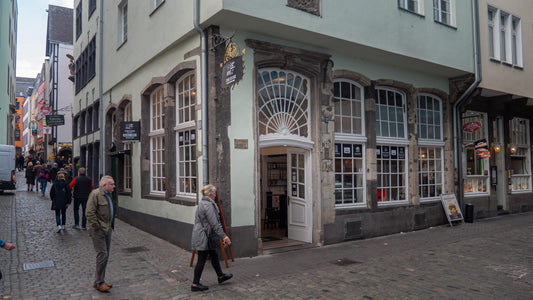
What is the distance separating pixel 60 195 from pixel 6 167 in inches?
420

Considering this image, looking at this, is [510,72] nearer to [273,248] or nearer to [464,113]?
[464,113]

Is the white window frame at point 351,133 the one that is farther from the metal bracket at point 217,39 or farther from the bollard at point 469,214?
the bollard at point 469,214

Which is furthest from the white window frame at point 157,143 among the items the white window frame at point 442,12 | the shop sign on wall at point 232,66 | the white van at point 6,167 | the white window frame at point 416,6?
the white van at point 6,167

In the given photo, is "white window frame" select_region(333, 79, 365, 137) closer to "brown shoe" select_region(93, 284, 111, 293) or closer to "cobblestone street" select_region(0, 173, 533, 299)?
"cobblestone street" select_region(0, 173, 533, 299)

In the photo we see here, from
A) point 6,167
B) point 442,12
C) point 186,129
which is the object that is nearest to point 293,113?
point 186,129

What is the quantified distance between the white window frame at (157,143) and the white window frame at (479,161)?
1003 cm

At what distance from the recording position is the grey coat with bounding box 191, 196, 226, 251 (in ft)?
19.5

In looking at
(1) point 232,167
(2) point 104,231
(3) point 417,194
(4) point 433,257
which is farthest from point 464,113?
(2) point 104,231

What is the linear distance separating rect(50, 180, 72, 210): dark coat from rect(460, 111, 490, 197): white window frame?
41.8 ft

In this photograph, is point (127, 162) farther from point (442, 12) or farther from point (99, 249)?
point (442, 12)

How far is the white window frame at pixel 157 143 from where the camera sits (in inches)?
435

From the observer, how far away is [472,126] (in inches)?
522

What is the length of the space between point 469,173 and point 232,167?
10.0 m

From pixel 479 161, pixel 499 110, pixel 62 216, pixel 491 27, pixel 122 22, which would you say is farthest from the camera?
pixel 499 110
